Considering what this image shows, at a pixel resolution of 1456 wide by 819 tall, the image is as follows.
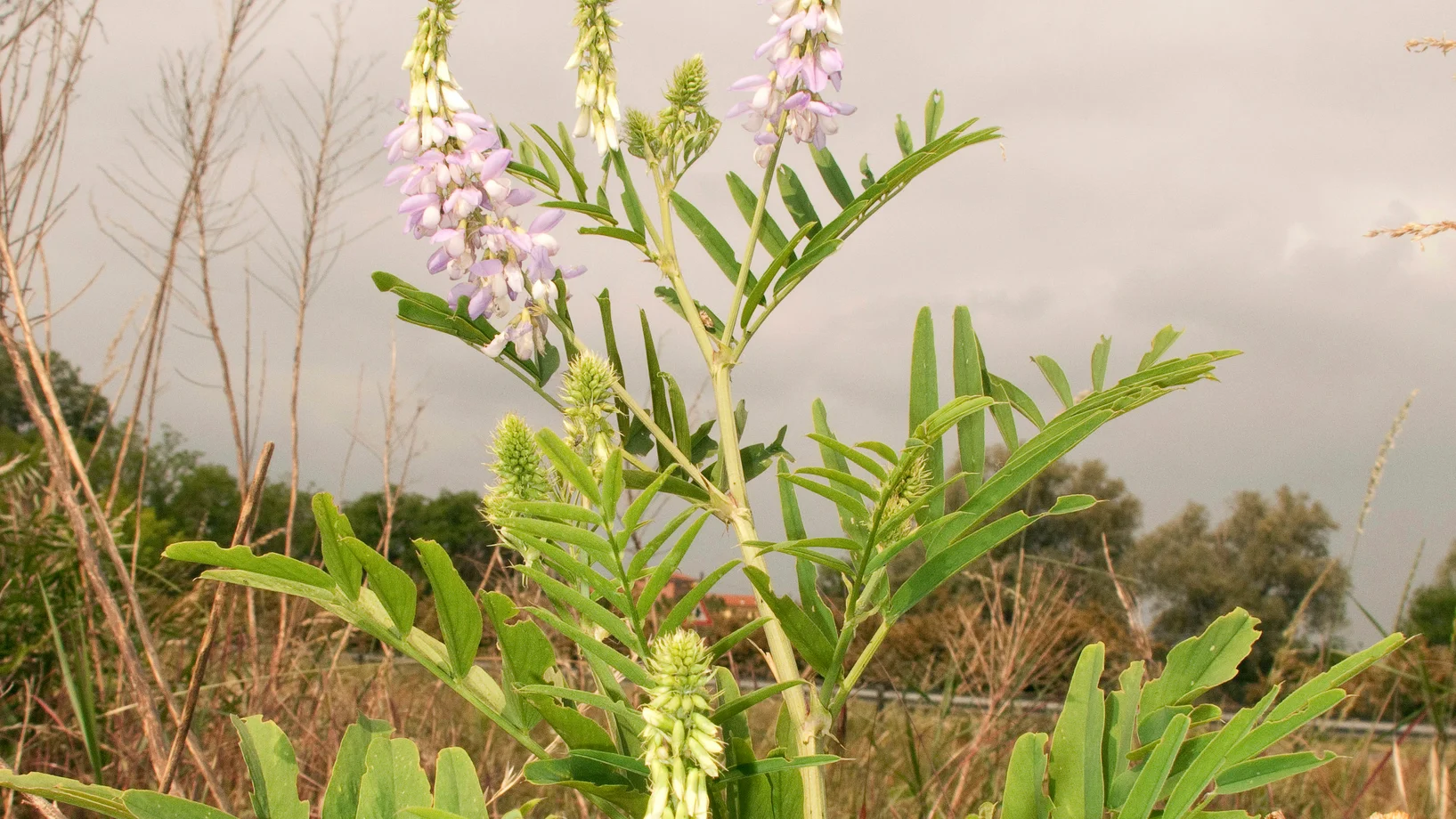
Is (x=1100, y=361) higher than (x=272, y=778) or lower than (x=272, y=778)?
higher

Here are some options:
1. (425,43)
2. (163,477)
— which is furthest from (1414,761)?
(163,477)

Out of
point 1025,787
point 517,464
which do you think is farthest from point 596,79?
point 1025,787

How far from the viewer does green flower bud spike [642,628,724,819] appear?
785 millimetres

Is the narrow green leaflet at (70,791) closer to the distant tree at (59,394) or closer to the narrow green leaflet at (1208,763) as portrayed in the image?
the narrow green leaflet at (1208,763)

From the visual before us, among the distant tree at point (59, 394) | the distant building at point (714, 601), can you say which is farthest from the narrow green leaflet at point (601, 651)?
the distant tree at point (59, 394)

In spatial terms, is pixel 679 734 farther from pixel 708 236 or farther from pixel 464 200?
pixel 708 236

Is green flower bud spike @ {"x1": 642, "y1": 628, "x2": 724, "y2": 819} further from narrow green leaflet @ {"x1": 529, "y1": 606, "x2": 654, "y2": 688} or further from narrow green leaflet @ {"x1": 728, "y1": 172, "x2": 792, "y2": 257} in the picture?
narrow green leaflet @ {"x1": 728, "y1": 172, "x2": 792, "y2": 257}

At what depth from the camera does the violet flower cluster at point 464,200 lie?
1089mm

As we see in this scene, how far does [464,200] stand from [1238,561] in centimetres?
2051

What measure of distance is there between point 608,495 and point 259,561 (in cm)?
30

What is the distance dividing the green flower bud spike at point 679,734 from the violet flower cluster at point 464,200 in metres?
0.45

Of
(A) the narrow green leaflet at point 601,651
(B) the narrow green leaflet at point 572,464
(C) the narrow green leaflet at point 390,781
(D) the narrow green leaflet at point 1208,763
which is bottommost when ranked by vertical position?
(C) the narrow green leaflet at point 390,781

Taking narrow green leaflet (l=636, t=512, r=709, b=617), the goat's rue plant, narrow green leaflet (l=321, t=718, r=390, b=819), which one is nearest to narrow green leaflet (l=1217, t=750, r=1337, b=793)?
the goat's rue plant

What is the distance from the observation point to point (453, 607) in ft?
2.93
